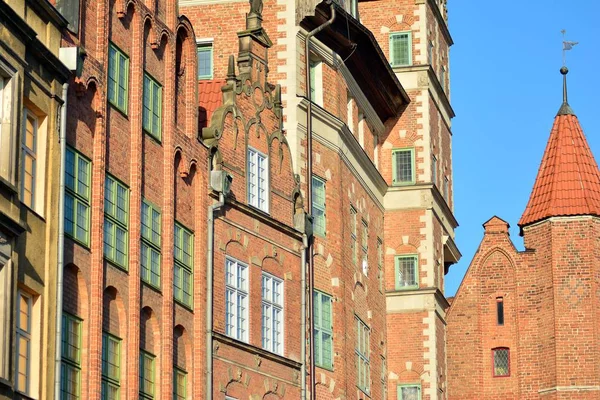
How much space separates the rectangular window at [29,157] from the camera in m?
30.6

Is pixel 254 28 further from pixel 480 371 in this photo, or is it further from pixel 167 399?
pixel 480 371

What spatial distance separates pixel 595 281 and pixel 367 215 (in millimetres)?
10187

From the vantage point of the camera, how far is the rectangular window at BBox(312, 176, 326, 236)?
46062 mm

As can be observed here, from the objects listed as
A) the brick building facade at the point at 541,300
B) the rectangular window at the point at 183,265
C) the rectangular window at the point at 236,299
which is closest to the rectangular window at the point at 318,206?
the rectangular window at the point at 236,299

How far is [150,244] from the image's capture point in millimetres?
36344

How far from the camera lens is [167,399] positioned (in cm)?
3609

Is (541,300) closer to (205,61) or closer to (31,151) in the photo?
(205,61)

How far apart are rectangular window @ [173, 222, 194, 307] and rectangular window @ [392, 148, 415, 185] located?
17.7m

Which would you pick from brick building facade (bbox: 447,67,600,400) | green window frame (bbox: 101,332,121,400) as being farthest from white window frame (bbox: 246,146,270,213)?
brick building facade (bbox: 447,67,600,400)

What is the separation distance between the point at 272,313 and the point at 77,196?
32.8ft

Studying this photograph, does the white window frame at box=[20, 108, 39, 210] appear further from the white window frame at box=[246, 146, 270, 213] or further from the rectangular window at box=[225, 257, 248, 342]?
the white window frame at box=[246, 146, 270, 213]

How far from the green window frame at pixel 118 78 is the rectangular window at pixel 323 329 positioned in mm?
10729

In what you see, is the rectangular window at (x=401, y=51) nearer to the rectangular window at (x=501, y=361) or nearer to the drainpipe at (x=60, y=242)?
the rectangular window at (x=501, y=361)

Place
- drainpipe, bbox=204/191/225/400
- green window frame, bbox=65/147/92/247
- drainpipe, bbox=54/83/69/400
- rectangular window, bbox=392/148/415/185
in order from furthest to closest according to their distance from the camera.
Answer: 1. rectangular window, bbox=392/148/415/185
2. drainpipe, bbox=204/191/225/400
3. green window frame, bbox=65/147/92/247
4. drainpipe, bbox=54/83/69/400
